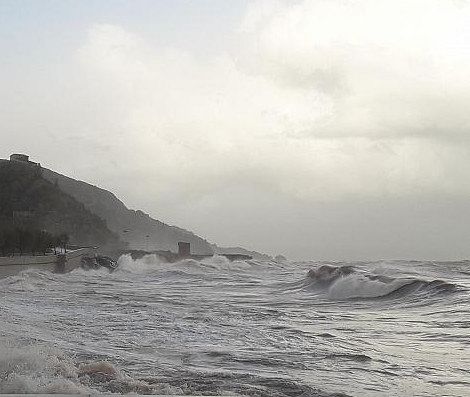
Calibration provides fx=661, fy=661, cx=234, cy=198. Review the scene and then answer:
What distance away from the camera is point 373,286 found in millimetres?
23609

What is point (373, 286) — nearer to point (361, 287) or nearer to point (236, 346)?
point (361, 287)

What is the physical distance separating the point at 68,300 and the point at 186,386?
12.9 meters

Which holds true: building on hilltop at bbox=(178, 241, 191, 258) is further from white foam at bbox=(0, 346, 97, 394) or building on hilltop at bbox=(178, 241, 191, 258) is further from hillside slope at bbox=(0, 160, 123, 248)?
white foam at bbox=(0, 346, 97, 394)

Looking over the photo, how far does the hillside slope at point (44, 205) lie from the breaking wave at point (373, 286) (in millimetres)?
86289

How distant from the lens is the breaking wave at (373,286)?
69.4ft

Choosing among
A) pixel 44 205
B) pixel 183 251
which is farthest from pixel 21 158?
pixel 183 251

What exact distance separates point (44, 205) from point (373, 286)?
101 metres

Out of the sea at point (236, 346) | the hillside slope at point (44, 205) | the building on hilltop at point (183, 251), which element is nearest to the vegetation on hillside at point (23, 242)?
the sea at point (236, 346)

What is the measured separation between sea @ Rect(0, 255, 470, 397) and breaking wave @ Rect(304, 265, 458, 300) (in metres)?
0.69

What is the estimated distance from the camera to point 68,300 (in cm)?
1900

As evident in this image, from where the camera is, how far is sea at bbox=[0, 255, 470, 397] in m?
6.83

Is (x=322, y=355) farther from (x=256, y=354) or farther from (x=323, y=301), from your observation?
(x=323, y=301)

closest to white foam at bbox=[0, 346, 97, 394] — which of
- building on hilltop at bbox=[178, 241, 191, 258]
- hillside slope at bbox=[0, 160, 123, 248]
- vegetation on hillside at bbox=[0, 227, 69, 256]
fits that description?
vegetation on hillside at bbox=[0, 227, 69, 256]

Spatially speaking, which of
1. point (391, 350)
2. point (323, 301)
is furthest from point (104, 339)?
point (323, 301)
